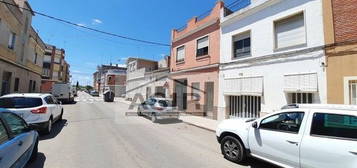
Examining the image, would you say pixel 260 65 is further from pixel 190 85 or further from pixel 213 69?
pixel 190 85

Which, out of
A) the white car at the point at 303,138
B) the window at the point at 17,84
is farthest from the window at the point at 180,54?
the window at the point at 17,84

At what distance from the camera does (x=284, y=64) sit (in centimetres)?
882

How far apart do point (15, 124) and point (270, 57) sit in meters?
9.82

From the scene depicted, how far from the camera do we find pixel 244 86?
10.5m

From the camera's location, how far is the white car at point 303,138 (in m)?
3.41

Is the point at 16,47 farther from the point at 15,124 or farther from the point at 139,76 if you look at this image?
the point at 15,124

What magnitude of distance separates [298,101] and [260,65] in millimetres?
2505

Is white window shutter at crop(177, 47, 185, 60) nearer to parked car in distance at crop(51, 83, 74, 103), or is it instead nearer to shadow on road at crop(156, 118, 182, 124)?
shadow on road at crop(156, 118, 182, 124)

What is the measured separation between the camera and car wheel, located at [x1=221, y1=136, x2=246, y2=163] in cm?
502

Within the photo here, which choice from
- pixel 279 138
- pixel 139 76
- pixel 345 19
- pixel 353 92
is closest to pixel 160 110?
pixel 279 138

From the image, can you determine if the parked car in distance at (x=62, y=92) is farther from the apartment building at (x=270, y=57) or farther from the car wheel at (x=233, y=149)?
the car wheel at (x=233, y=149)

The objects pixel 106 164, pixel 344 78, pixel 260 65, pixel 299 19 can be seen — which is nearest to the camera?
pixel 106 164

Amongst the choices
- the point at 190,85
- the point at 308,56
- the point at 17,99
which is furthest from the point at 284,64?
the point at 17,99

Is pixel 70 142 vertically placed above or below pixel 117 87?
below
